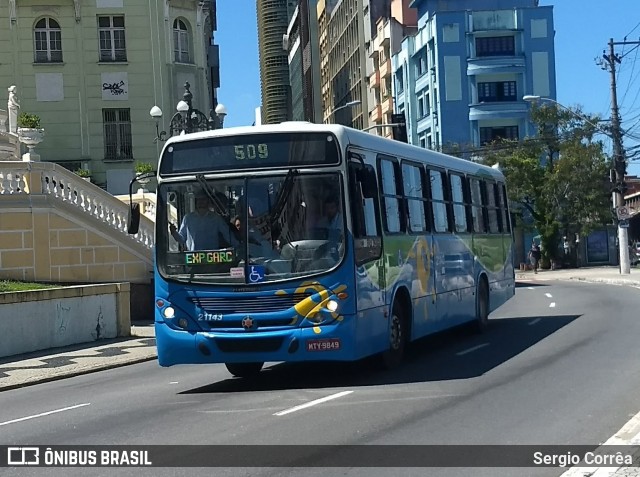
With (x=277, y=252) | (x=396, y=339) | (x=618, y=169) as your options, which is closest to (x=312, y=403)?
(x=277, y=252)

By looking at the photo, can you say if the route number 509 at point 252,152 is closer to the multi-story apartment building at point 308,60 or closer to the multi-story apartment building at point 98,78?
the multi-story apartment building at point 98,78

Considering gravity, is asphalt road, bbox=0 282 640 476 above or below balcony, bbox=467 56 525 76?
below

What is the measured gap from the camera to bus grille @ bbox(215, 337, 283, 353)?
13.8 metres

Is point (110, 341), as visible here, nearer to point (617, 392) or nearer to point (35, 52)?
point (617, 392)

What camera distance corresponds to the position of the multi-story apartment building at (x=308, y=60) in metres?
146

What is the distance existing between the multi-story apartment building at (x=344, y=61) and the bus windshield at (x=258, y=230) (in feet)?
271

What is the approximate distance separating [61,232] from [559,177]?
37392 millimetres

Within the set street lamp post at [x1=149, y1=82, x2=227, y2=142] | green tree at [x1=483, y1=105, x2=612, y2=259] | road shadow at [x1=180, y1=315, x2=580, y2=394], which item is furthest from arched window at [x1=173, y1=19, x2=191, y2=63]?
road shadow at [x1=180, y1=315, x2=580, y2=394]

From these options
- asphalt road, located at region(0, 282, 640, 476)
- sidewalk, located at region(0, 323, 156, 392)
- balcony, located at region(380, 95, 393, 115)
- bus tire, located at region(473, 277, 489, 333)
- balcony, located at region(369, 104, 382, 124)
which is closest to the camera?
asphalt road, located at region(0, 282, 640, 476)

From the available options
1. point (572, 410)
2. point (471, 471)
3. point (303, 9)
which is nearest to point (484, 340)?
point (572, 410)

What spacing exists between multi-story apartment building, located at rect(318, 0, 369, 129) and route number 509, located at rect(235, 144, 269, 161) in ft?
270

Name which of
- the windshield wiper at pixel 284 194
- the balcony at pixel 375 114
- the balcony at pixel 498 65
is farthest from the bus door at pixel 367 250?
the balcony at pixel 375 114

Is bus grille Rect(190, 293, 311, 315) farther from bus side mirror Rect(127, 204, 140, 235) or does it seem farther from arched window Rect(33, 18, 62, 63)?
arched window Rect(33, 18, 62, 63)

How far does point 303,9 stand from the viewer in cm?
15188
